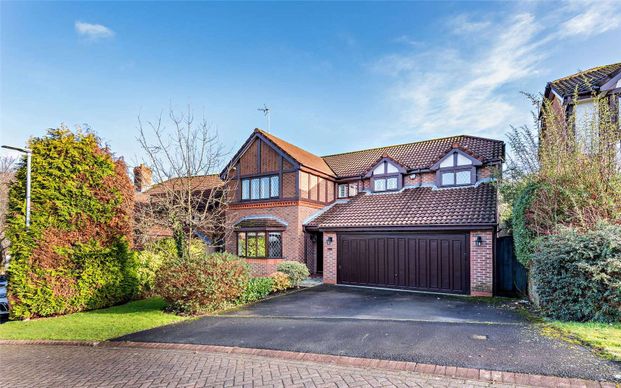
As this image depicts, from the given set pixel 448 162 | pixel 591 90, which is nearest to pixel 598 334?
pixel 591 90

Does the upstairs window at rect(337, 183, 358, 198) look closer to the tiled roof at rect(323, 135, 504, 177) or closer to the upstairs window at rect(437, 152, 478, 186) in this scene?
the tiled roof at rect(323, 135, 504, 177)

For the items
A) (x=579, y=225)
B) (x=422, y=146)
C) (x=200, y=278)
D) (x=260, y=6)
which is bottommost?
(x=200, y=278)

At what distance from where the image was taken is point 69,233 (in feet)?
33.8

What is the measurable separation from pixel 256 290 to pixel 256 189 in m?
8.33

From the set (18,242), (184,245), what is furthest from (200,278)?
(18,242)

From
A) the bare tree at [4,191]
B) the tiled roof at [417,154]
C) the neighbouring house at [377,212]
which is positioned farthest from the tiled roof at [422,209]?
the bare tree at [4,191]

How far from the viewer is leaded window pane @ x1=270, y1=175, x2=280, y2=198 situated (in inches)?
710

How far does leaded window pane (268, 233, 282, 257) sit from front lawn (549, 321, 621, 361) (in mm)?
12519

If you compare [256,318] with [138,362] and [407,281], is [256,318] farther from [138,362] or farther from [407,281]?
[407,281]

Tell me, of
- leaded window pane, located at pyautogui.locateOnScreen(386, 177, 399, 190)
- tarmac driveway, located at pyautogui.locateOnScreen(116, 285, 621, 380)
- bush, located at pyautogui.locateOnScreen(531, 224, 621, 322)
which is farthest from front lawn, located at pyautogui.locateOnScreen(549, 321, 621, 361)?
leaded window pane, located at pyautogui.locateOnScreen(386, 177, 399, 190)

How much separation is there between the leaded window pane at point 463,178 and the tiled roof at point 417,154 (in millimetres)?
916

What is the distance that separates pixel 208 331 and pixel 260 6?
10.6 meters

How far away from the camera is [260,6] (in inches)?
446

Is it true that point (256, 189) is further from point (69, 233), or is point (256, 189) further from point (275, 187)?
point (69, 233)
